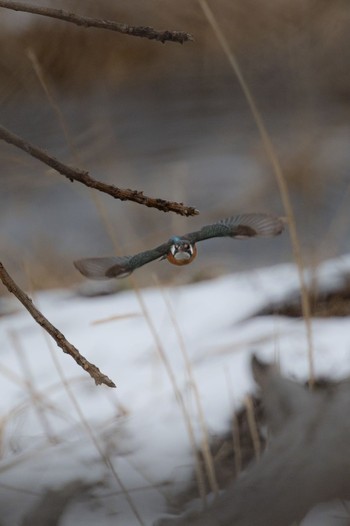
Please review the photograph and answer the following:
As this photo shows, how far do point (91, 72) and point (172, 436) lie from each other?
79.4 inches

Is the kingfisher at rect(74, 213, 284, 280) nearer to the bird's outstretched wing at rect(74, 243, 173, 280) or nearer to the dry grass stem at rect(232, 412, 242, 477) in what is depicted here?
the bird's outstretched wing at rect(74, 243, 173, 280)

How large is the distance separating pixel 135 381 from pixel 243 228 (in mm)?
515

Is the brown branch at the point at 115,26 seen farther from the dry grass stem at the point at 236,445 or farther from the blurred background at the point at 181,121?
the blurred background at the point at 181,121

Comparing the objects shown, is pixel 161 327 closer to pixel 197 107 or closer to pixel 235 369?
pixel 235 369

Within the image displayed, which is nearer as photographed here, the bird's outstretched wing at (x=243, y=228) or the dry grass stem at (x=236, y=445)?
the bird's outstretched wing at (x=243, y=228)

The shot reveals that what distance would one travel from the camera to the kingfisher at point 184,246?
0.23m

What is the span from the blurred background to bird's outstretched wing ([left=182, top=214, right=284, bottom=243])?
3.94ft

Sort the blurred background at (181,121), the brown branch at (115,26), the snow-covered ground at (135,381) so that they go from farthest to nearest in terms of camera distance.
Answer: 1. the blurred background at (181,121)
2. the snow-covered ground at (135,381)
3. the brown branch at (115,26)

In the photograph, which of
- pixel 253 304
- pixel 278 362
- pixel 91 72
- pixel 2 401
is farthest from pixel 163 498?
pixel 91 72

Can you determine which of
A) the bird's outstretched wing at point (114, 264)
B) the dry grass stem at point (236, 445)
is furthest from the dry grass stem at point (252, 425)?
the bird's outstretched wing at point (114, 264)

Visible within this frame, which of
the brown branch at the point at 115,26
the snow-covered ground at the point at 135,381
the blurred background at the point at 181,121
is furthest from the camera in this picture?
the blurred background at the point at 181,121

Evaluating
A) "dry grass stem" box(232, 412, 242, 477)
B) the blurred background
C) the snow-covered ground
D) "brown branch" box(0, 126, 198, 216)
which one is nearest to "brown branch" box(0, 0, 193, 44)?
"brown branch" box(0, 126, 198, 216)

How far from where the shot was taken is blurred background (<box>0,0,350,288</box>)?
1739 mm

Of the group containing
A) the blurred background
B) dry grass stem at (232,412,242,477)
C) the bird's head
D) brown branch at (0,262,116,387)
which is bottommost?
brown branch at (0,262,116,387)
